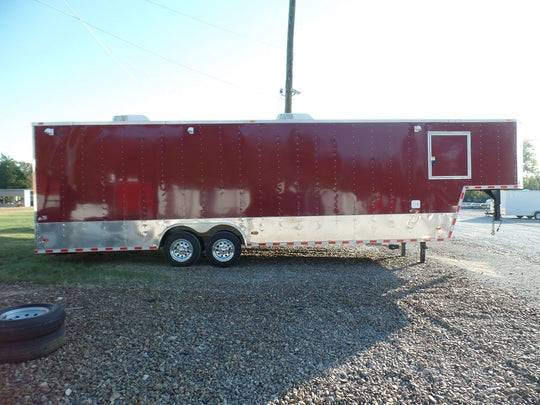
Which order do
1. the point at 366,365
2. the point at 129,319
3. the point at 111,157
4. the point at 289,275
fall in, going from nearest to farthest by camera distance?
the point at 366,365 → the point at 129,319 → the point at 289,275 → the point at 111,157

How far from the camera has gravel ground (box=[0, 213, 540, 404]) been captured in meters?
2.96

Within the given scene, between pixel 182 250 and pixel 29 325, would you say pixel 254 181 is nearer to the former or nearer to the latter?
pixel 182 250

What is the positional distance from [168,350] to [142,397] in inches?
32.0

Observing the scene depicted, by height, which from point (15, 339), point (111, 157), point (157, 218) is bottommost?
point (15, 339)

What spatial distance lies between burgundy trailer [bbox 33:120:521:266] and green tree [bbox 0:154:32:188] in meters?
92.0

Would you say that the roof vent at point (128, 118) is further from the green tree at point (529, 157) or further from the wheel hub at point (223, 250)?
the green tree at point (529, 157)

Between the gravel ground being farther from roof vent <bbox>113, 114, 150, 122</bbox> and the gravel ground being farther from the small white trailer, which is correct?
the small white trailer

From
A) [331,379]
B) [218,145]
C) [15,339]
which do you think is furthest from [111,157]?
[331,379]

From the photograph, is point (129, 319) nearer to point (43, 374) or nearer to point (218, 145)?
point (43, 374)

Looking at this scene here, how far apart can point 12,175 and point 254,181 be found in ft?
314

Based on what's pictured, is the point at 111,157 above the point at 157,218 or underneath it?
above

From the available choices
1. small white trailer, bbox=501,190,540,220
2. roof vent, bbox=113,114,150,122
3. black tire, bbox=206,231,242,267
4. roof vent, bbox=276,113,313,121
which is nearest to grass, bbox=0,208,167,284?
black tire, bbox=206,231,242,267

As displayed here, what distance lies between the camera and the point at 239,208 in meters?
7.80

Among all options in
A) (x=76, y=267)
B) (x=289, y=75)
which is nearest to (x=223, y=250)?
(x=76, y=267)
